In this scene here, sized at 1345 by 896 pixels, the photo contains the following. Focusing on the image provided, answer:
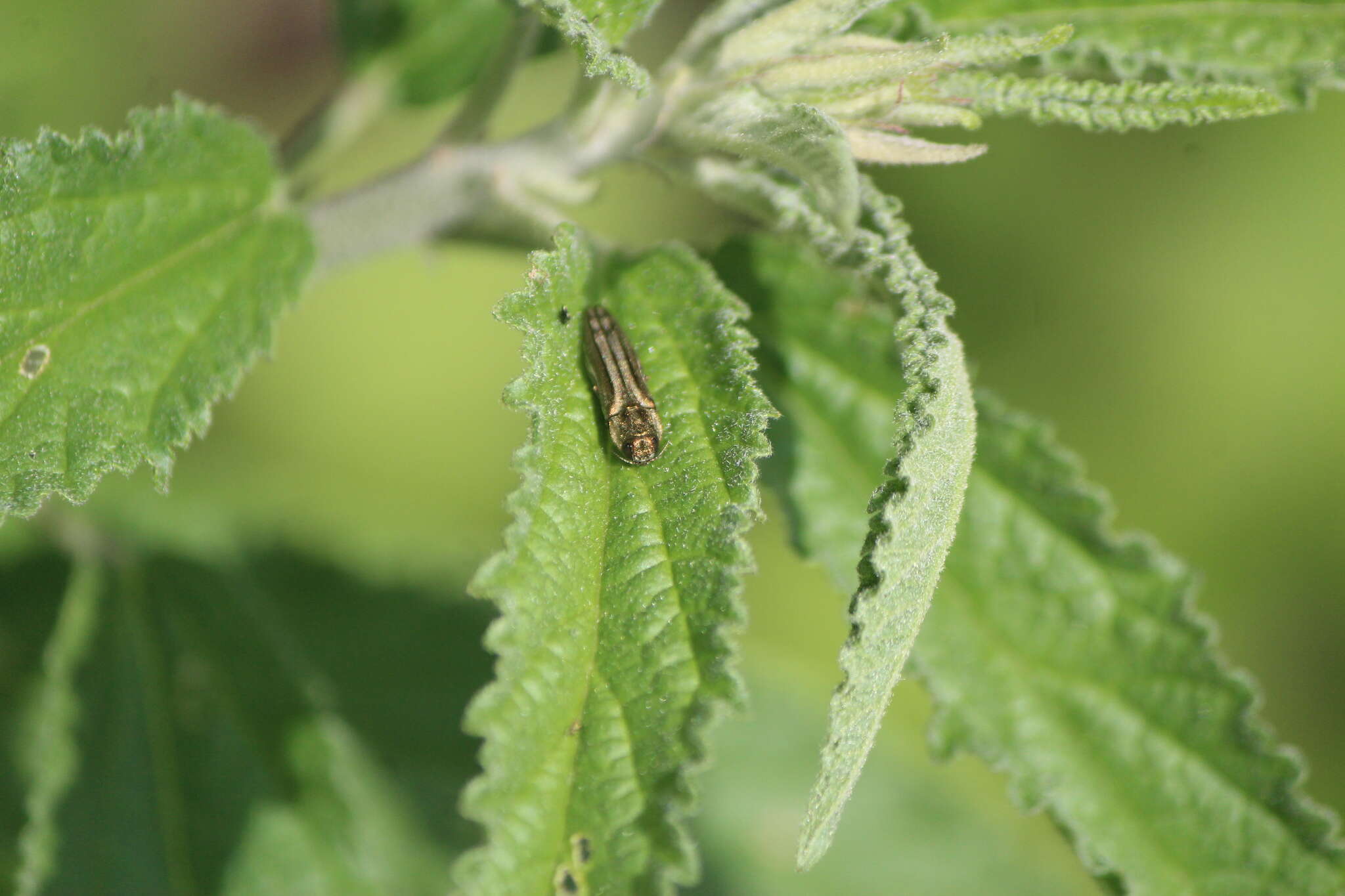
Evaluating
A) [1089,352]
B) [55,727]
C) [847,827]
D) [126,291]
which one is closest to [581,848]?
[126,291]

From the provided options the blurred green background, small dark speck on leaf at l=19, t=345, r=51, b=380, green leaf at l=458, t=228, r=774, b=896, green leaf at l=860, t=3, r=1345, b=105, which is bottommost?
green leaf at l=458, t=228, r=774, b=896

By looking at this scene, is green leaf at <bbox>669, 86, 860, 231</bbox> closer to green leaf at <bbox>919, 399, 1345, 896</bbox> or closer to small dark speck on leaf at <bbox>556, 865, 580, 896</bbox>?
green leaf at <bbox>919, 399, 1345, 896</bbox>

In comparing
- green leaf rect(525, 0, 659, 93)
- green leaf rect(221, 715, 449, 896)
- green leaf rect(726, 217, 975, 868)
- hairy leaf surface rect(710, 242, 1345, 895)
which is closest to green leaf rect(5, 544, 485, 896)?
green leaf rect(221, 715, 449, 896)

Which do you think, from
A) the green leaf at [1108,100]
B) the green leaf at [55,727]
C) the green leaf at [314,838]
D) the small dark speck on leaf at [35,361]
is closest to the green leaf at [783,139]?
the green leaf at [1108,100]

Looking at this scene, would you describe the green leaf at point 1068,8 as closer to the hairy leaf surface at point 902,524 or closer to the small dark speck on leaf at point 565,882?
the hairy leaf surface at point 902,524

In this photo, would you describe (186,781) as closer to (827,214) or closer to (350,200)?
(350,200)

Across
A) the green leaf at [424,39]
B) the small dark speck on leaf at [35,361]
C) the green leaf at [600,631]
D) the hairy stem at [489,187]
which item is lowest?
the green leaf at [600,631]
